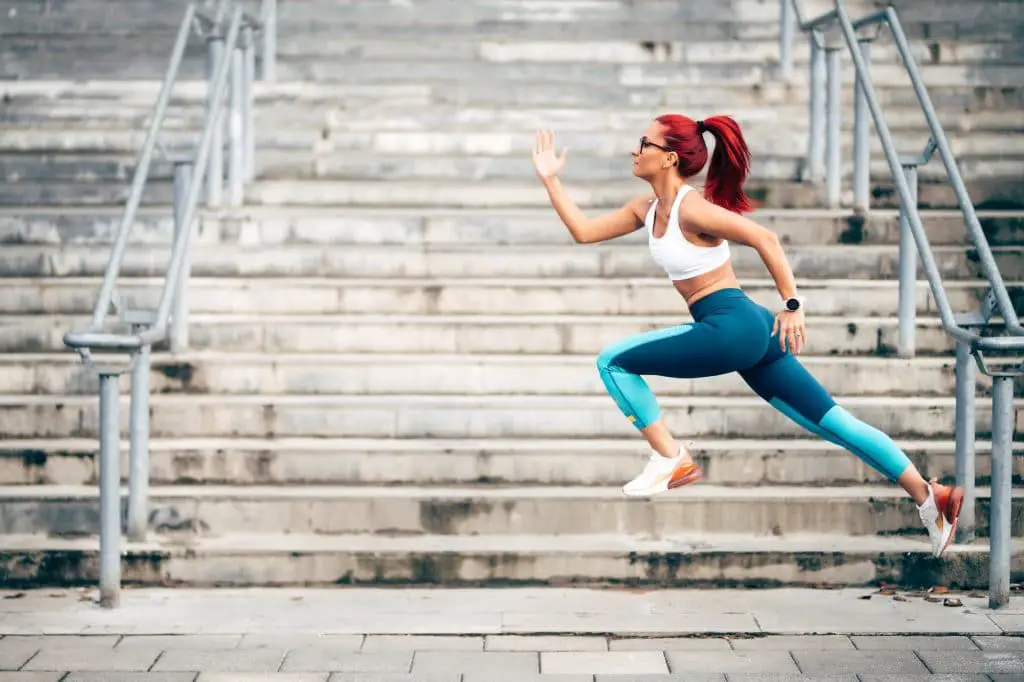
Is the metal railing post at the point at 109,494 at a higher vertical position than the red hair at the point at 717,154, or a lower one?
lower

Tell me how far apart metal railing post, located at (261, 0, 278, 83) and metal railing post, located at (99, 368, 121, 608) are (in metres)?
4.68

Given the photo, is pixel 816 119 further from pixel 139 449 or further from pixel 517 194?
pixel 139 449

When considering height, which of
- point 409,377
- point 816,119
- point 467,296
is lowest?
point 409,377

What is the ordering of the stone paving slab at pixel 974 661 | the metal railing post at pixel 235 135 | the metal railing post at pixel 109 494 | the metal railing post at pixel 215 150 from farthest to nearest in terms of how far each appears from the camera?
1. the metal railing post at pixel 235 135
2. the metal railing post at pixel 215 150
3. the metal railing post at pixel 109 494
4. the stone paving slab at pixel 974 661

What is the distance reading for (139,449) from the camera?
738 centimetres

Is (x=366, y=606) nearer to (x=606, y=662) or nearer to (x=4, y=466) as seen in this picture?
(x=606, y=662)

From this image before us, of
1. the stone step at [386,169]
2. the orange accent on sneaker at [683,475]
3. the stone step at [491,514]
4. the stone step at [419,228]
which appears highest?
the stone step at [386,169]

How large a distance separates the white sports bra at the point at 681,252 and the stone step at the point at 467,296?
3.49m

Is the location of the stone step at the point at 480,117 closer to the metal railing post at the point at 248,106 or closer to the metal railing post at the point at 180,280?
the metal railing post at the point at 248,106

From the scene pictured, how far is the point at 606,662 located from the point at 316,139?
507 centimetres

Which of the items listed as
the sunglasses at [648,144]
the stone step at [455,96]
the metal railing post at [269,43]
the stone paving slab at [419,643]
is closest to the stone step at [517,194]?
the stone step at [455,96]

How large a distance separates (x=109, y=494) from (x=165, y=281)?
3.39 ft

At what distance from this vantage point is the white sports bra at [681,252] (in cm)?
511

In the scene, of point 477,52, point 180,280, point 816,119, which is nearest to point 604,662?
point 180,280
